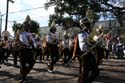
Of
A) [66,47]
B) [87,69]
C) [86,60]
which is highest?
[66,47]

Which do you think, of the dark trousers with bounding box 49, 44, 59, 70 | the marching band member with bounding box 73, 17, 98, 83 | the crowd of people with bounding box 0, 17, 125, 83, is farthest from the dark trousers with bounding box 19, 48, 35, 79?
the dark trousers with bounding box 49, 44, 59, 70

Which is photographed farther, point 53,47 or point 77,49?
point 53,47

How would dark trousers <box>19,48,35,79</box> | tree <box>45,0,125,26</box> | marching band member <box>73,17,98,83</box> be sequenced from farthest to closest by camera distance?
tree <box>45,0,125,26</box>
dark trousers <box>19,48,35,79</box>
marching band member <box>73,17,98,83</box>

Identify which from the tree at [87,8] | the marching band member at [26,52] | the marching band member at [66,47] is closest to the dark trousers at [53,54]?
the marching band member at [26,52]

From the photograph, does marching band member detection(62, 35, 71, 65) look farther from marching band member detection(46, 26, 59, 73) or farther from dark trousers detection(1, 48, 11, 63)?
marching band member detection(46, 26, 59, 73)

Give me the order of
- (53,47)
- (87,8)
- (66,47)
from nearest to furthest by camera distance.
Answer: (53,47), (66,47), (87,8)

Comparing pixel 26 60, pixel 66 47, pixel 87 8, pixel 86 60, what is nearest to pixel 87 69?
pixel 86 60

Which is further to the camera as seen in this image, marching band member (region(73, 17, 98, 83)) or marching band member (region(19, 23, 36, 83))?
marching band member (region(19, 23, 36, 83))

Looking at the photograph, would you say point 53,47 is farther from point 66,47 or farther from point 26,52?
point 66,47

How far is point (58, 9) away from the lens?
30.4 m

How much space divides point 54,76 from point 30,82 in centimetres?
151

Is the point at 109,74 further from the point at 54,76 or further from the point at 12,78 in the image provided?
the point at 12,78

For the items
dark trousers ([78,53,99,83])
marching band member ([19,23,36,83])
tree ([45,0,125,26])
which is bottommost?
dark trousers ([78,53,99,83])

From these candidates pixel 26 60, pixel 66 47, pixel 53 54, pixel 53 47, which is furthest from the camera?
pixel 66 47
